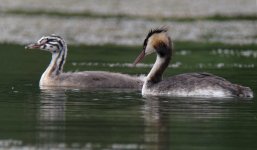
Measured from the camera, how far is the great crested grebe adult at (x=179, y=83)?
17.7 meters

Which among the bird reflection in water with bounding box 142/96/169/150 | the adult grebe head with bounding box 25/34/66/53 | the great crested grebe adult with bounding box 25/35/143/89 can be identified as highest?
the adult grebe head with bounding box 25/34/66/53

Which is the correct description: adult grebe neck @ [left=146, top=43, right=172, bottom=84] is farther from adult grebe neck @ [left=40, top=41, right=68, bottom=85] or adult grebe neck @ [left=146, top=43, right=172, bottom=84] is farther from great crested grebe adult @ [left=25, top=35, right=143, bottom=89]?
adult grebe neck @ [left=40, top=41, right=68, bottom=85]

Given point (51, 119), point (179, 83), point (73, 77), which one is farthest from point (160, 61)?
point (51, 119)

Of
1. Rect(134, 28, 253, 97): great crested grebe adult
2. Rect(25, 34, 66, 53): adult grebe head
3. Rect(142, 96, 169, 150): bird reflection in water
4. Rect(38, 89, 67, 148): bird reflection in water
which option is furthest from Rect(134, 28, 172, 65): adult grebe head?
Rect(25, 34, 66, 53): adult grebe head

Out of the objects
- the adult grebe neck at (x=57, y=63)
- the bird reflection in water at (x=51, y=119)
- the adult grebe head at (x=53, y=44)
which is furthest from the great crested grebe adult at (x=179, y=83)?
the adult grebe head at (x=53, y=44)

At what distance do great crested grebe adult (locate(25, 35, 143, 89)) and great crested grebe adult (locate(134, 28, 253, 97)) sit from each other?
140 centimetres

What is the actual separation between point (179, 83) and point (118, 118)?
349 centimetres

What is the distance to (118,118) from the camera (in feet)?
48.5

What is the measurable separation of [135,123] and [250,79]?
7.31 metres

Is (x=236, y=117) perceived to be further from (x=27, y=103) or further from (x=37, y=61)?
(x=37, y=61)

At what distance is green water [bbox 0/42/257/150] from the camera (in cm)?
1259

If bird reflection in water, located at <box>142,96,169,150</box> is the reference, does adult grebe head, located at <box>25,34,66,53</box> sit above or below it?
above

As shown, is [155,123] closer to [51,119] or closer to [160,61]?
[51,119]

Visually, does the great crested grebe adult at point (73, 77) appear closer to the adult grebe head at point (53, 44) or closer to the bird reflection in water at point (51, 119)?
the adult grebe head at point (53, 44)
